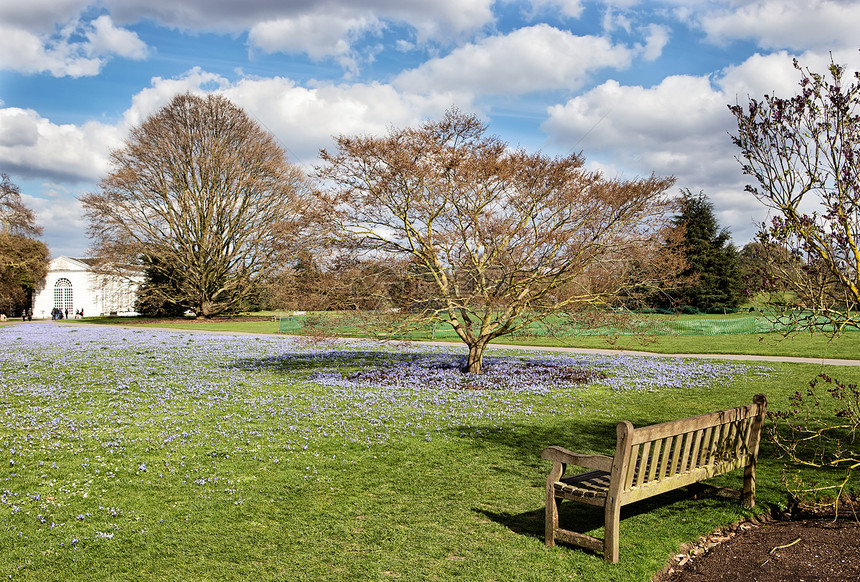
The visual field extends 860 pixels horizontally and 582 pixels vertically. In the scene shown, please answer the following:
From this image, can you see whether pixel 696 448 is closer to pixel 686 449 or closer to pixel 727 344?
pixel 686 449

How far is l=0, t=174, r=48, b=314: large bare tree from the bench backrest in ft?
202

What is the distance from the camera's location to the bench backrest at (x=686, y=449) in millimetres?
4945

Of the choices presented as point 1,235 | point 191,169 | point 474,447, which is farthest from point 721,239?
point 1,235

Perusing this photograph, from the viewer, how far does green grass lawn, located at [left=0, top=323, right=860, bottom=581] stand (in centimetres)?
506

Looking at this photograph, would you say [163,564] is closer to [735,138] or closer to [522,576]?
[522,576]

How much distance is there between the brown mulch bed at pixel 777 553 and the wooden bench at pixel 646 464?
51 cm

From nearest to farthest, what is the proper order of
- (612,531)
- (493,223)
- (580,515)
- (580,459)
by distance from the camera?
1. (612,531)
2. (580,459)
3. (580,515)
4. (493,223)

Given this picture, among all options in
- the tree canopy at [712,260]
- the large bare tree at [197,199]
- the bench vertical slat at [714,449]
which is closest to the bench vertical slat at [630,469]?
the bench vertical slat at [714,449]

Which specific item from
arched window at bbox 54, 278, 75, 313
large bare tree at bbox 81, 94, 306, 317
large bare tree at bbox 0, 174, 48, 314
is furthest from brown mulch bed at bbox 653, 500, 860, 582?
arched window at bbox 54, 278, 75, 313

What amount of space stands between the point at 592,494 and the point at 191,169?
1877 inches

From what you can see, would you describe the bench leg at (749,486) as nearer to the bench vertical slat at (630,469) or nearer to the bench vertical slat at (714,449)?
the bench vertical slat at (714,449)

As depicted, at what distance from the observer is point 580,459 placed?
522 centimetres

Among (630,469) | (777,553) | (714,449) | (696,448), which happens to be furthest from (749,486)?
(630,469)

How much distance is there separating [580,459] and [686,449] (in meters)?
1.02
